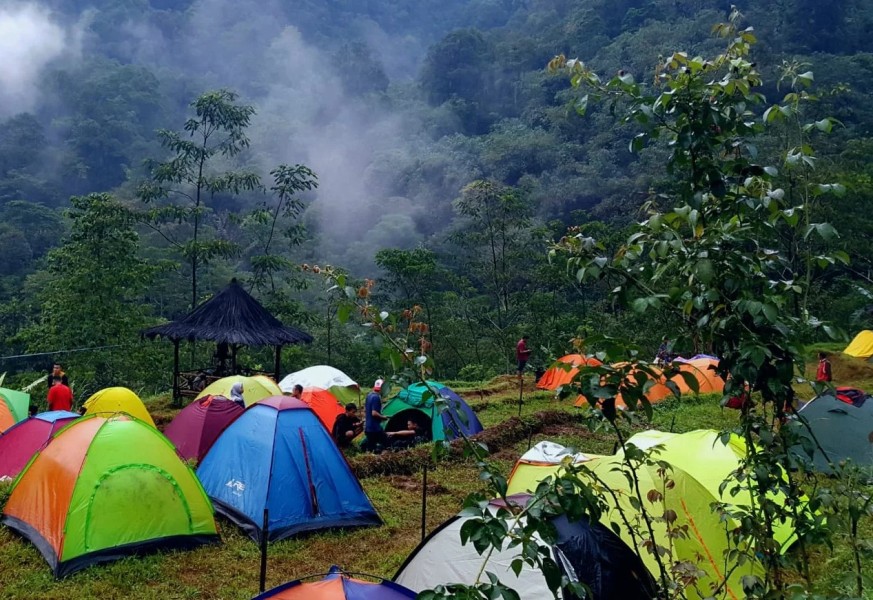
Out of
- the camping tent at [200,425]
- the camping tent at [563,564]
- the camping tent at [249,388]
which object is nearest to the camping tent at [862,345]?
Result: the camping tent at [249,388]

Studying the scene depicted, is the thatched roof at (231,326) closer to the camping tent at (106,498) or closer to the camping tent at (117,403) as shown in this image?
the camping tent at (117,403)

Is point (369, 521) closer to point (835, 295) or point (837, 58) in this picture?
point (835, 295)

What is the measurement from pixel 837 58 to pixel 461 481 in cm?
3827

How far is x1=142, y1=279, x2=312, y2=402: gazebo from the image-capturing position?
13.7m

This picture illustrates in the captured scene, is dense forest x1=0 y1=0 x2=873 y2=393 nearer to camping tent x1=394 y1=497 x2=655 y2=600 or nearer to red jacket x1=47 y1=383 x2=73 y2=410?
camping tent x1=394 y1=497 x2=655 y2=600

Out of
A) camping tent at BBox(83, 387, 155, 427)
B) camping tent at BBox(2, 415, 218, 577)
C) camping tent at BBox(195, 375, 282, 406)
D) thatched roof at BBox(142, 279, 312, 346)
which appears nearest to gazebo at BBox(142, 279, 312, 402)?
thatched roof at BBox(142, 279, 312, 346)

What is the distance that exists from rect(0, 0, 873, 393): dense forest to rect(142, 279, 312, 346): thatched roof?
433cm

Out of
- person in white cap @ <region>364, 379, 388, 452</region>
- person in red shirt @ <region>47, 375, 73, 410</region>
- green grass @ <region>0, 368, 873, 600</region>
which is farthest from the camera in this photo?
person in white cap @ <region>364, 379, 388, 452</region>

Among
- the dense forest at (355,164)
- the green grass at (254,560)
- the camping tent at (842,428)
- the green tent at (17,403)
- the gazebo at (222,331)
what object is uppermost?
the dense forest at (355,164)

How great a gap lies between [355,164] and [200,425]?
52.4 metres

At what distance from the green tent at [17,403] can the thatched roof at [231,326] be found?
11.5 ft

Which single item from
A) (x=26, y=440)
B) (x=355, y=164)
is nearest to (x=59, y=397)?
(x=26, y=440)

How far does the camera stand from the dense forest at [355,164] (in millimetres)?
18375

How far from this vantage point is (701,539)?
492 cm
